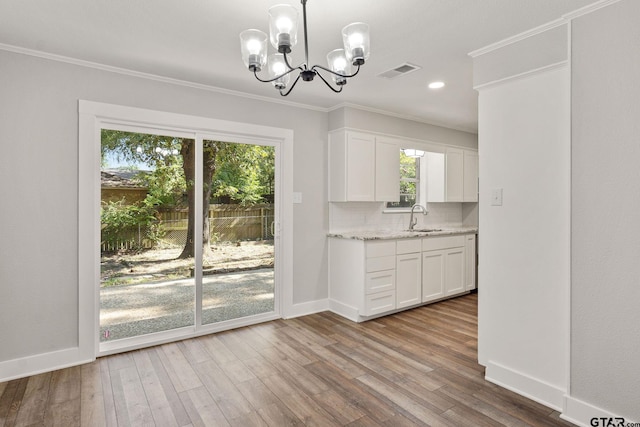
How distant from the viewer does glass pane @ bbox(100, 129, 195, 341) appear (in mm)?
3160

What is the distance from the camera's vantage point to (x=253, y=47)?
1.79 metres

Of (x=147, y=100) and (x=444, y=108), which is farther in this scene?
(x=444, y=108)

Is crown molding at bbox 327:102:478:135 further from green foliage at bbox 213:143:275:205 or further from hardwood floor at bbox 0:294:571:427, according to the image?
hardwood floor at bbox 0:294:571:427

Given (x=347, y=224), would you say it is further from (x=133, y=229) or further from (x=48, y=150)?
(x=48, y=150)

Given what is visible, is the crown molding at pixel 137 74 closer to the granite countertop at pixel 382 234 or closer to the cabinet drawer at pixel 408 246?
the granite countertop at pixel 382 234

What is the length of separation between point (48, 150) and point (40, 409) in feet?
6.11

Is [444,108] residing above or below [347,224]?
above

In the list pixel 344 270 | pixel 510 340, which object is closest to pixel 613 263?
pixel 510 340

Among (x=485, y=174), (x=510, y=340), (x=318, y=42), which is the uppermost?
(x=318, y=42)

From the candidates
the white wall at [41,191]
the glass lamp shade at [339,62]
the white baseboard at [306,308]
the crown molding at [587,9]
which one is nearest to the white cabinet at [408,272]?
the white baseboard at [306,308]

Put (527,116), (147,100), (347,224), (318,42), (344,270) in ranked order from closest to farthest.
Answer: (527,116) < (318,42) < (147,100) < (344,270) < (347,224)

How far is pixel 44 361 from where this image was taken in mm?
2773

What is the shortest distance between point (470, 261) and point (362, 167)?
2.18 meters

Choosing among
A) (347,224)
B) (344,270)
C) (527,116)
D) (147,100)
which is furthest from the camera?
(347,224)
